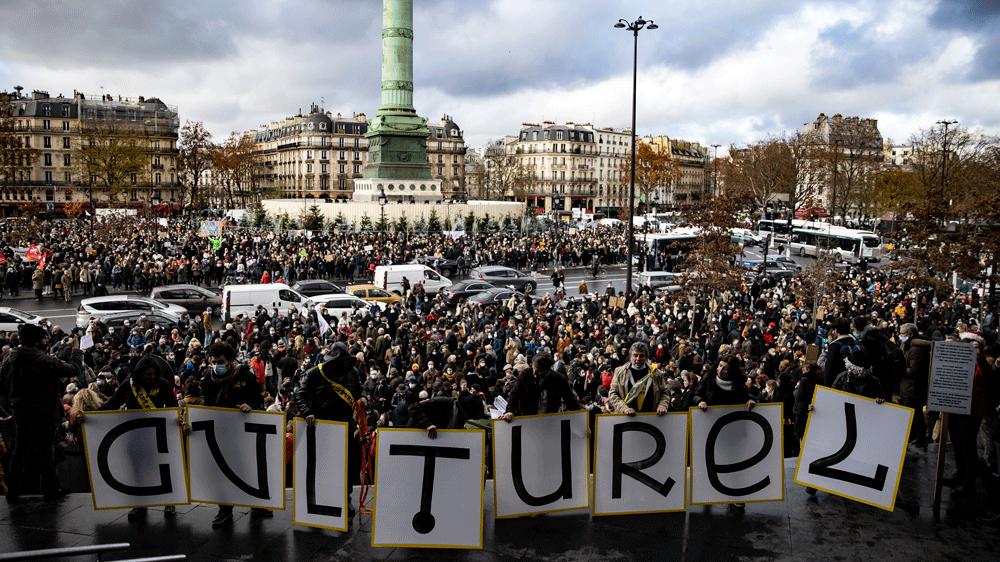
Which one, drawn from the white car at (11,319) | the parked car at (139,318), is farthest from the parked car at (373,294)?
the white car at (11,319)

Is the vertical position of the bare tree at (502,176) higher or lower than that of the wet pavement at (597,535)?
higher

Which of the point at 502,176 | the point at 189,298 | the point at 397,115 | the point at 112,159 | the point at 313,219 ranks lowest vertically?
the point at 189,298

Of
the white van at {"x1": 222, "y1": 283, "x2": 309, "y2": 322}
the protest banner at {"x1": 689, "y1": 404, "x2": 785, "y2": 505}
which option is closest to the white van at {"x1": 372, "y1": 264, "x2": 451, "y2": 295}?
the white van at {"x1": 222, "y1": 283, "x2": 309, "y2": 322}

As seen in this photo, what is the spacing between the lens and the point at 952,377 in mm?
6559

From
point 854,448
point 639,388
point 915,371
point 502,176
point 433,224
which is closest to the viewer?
point 854,448

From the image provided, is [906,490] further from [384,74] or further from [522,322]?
[384,74]

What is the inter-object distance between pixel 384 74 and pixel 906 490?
53.0 m

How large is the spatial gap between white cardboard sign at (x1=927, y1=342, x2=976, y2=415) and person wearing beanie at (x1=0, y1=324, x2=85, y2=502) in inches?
291

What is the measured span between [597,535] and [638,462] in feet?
2.30

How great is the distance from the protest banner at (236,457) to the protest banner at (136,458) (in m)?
0.14

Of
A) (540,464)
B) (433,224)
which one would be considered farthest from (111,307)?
(433,224)

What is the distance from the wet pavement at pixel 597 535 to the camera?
5.97 metres

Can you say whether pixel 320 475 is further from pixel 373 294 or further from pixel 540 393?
pixel 373 294

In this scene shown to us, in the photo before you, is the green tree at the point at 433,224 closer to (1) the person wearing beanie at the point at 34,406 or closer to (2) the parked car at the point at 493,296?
(2) the parked car at the point at 493,296
